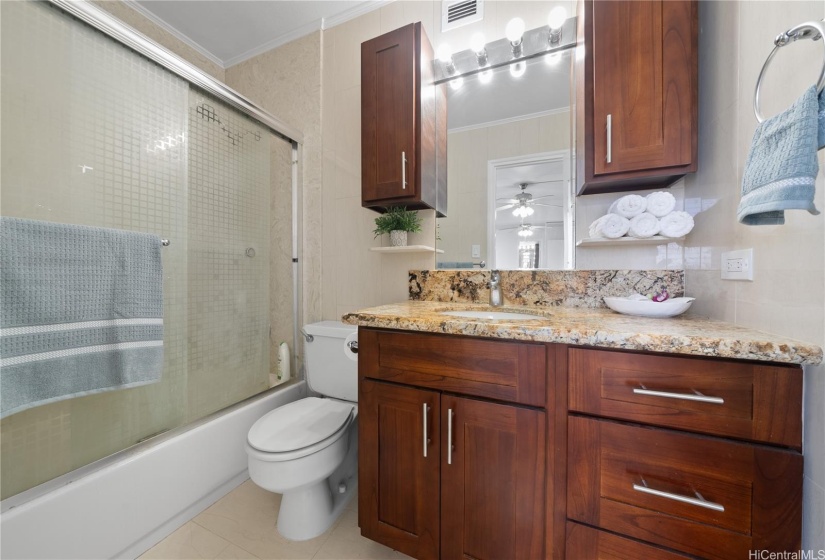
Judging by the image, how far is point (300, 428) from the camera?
1.22m

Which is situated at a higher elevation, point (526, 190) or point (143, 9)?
point (143, 9)

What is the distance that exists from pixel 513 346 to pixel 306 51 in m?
2.28

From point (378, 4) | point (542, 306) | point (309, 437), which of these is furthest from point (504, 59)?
point (309, 437)

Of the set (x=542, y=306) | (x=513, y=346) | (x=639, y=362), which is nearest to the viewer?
(x=639, y=362)

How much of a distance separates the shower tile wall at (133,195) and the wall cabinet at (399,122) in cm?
84

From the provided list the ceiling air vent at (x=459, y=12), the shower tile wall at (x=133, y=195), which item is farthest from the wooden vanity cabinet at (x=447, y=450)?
the ceiling air vent at (x=459, y=12)

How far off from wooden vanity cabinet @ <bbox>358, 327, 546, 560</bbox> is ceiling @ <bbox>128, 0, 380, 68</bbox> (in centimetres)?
204

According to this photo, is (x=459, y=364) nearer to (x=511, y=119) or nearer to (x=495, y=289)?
(x=495, y=289)

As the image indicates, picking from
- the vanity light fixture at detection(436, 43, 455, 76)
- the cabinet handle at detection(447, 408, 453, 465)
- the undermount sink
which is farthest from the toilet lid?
the vanity light fixture at detection(436, 43, 455, 76)

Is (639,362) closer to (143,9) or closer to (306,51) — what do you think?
(306,51)

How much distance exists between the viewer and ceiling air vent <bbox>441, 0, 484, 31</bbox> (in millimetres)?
1448

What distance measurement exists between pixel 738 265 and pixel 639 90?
2.12 feet

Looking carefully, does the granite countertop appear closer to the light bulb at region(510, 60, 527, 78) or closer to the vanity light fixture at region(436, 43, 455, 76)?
the light bulb at region(510, 60, 527, 78)

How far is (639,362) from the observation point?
0.68m
